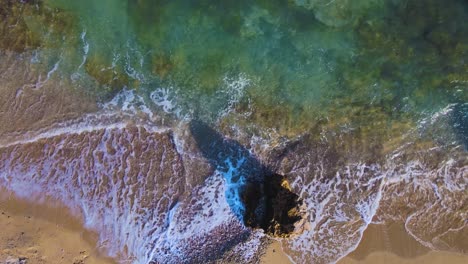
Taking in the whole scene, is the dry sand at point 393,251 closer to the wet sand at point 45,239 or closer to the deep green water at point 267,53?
the deep green water at point 267,53

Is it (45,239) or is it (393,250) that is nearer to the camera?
(393,250)

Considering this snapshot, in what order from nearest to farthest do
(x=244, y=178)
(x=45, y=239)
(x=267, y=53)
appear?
(x=45, y=239)
(x=244, y=178)
(x=267, y=53)

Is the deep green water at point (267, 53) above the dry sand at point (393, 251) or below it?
above

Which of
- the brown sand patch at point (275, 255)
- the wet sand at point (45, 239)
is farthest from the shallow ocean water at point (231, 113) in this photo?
the wet sand at point (45, 239)

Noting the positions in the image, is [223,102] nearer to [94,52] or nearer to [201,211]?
[201,211]

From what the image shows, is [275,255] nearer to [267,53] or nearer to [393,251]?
[393,251]

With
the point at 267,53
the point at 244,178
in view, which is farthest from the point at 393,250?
the point at 267,53

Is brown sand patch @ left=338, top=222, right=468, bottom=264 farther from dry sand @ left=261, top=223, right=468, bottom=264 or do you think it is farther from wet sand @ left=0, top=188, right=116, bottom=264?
wet sand @ left=0, top=188, right=116, bottom=264
